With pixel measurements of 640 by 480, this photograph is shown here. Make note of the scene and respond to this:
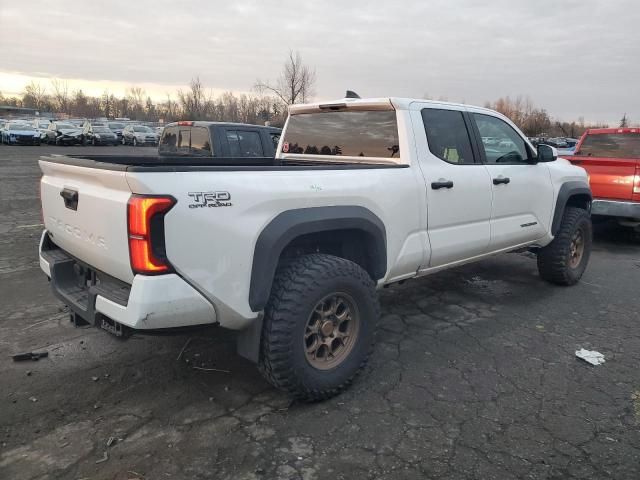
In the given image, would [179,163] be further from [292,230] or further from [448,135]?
[448,135]

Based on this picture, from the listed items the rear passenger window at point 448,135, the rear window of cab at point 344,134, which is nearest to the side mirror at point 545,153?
the rear passenger window at point 448,135

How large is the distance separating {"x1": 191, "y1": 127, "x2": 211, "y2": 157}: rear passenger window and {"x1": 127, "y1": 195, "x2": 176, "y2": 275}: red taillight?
6.45 meters

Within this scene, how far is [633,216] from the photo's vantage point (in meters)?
7.41

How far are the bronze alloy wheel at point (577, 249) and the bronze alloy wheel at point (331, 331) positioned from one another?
3.53 metres

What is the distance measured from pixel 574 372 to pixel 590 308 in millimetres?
1645

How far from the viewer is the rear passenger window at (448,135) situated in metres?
4.00

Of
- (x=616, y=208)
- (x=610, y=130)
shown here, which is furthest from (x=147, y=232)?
(x=610, y=130)

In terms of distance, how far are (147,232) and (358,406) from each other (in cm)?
168

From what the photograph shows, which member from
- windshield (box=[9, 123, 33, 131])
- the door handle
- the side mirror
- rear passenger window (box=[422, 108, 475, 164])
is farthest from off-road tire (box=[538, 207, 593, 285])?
windshield (box=[9, 123, 33, 131])

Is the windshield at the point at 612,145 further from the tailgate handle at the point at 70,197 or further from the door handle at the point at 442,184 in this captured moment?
the tailgate handle at the point at 70,197

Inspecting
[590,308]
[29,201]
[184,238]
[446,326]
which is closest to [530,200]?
[590,308]

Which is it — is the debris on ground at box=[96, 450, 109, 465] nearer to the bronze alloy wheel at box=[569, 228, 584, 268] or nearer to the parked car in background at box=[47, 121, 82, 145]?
the bronze alloy wheel at box=[569, 228, 584, 268]

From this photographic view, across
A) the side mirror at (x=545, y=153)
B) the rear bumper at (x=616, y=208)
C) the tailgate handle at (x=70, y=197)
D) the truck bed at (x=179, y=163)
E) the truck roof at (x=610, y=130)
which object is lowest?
the rear bumper at (x=616, y=208)

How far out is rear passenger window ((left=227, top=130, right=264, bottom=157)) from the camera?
8.93 meters
